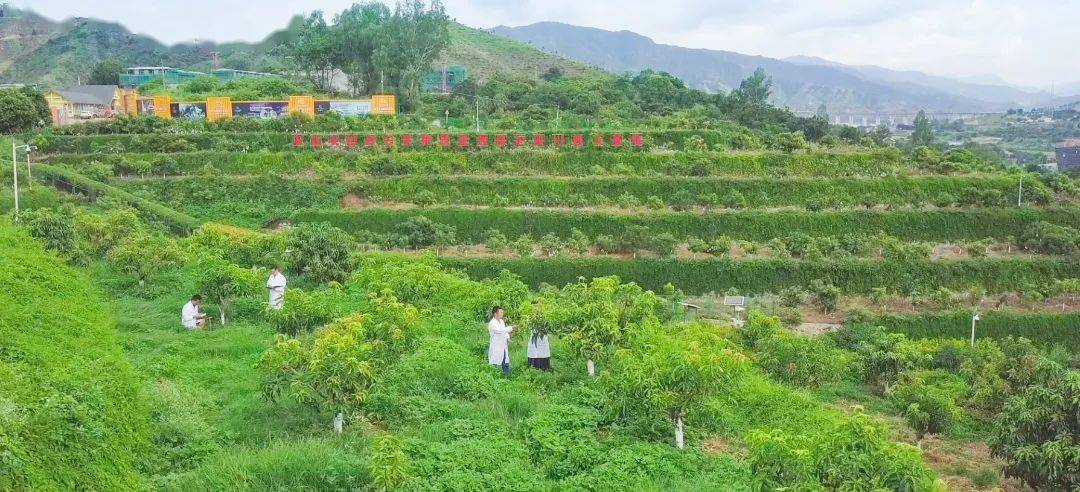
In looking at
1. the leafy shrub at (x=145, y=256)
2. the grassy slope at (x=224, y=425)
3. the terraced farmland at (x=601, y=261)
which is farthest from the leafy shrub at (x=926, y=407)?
the leafy shrub at (x=145, y=256)

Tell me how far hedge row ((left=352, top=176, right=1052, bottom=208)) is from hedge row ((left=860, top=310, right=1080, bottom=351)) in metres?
7.81

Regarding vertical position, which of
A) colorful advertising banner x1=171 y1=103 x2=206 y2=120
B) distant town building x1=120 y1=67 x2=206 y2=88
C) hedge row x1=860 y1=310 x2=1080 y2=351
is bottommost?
hedge row x1=860 y1=310 x2=1080 y2=351

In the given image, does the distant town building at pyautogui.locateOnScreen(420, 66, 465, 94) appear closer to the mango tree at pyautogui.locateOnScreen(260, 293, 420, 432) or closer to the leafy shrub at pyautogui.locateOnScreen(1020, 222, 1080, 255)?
the leafy shrub at pyautogui.locateOnScreen(1020, 222, 1080, 255)

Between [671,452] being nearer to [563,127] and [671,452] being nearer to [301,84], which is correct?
[563,127]

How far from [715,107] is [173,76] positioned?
34568 millimetres

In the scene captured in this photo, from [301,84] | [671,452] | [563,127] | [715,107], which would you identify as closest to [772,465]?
[671,452]

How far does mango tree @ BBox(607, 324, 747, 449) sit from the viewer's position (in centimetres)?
730

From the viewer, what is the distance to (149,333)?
11.1 meters

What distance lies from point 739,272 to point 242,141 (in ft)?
70.1

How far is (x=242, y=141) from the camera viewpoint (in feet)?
109

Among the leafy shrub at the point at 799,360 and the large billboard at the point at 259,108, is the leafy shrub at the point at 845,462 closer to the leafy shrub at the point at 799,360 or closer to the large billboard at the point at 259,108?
the leafy shrub at the point at 799,360

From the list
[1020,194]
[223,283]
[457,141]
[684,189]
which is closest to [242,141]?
[457,141]

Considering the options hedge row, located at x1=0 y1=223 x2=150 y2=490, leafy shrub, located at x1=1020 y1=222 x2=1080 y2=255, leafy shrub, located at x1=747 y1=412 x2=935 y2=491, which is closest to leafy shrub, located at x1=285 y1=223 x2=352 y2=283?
hedge row, located at x1=0 y1=223 x2=150 y2=490

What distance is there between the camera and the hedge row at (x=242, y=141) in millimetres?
31875
